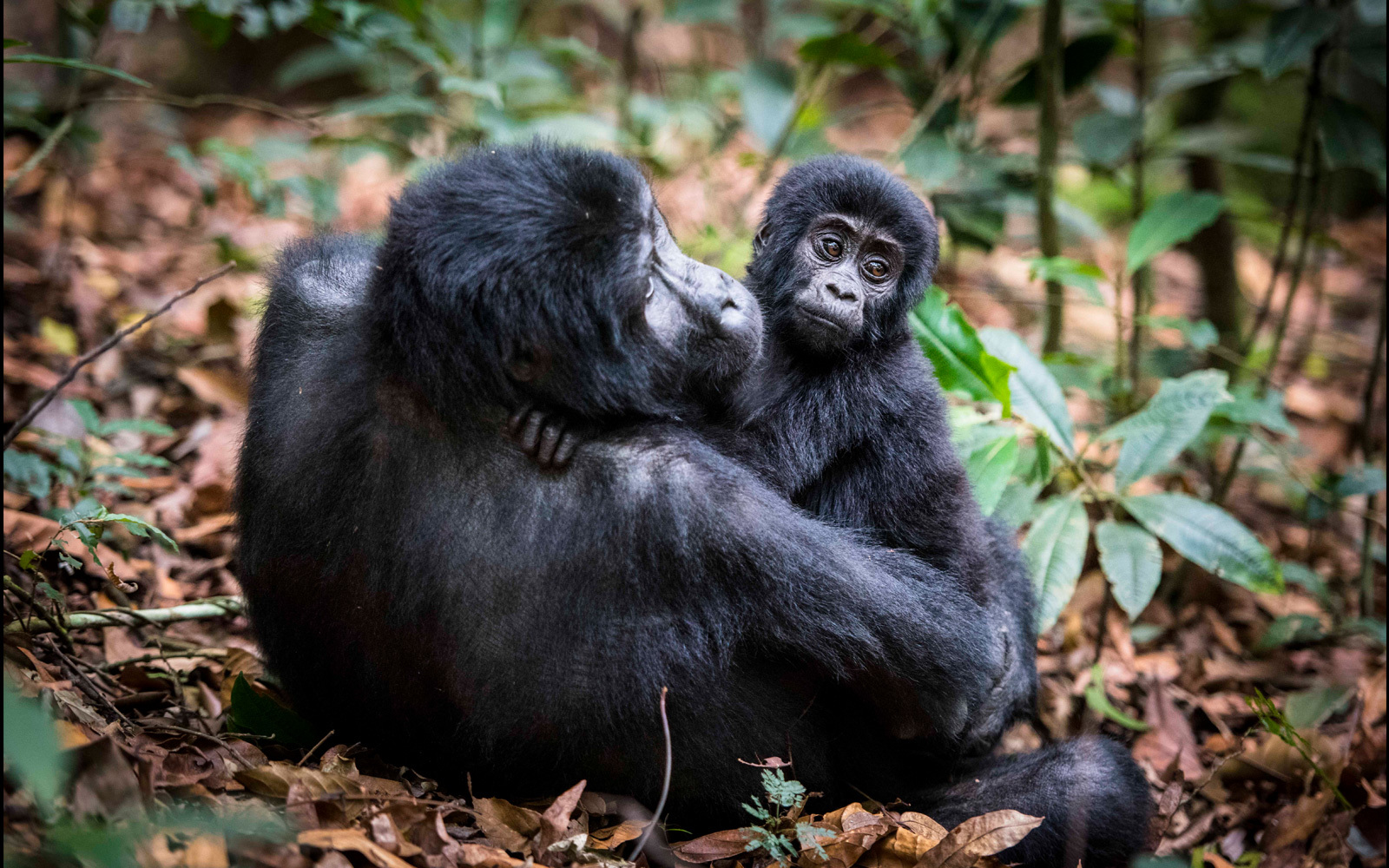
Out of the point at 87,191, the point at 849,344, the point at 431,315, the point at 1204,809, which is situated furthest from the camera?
the point at 87,191

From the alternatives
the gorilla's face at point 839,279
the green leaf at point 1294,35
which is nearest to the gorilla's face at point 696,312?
the gorilla's face at point 839,279

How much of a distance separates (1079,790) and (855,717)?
78 cm

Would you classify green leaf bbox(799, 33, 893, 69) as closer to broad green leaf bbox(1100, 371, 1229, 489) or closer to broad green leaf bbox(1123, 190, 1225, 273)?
broad green leaf bbox(1123, 190, 1225, 273)

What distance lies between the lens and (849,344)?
3826 mm

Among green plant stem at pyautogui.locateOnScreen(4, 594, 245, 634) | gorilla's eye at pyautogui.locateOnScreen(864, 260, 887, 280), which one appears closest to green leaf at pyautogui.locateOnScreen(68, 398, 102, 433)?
green plant stem at pyautogui.locateOnScreen(4, 594, 245, 634)

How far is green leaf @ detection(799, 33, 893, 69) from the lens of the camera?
18.8ft

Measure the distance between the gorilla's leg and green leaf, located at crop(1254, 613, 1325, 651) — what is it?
169 centimetres

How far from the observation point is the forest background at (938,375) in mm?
2832

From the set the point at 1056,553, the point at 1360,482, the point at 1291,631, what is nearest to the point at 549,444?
the point at 1056,553

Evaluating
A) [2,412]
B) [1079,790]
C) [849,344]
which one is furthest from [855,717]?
[2,412]

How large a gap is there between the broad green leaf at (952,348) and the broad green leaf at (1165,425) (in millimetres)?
607

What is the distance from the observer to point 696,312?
302 centimetres

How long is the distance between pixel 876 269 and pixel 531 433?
6.02 ft

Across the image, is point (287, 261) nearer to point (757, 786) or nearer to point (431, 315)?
point (431, 315)
